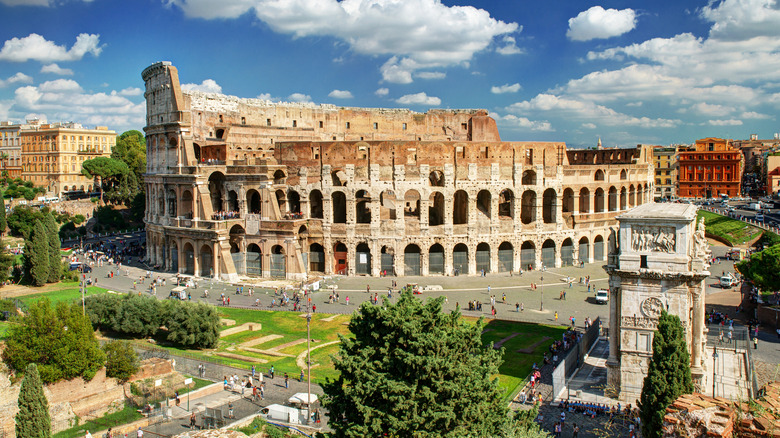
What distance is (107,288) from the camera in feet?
176

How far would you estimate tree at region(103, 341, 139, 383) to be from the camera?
31.6 meters

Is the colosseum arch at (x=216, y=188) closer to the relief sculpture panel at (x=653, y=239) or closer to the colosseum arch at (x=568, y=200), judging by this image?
the colosseum arch at (x=568, y=200)

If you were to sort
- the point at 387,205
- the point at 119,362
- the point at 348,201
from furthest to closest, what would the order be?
1. the point at 387,205
2. the point at 348,201
3. the point at 119,362

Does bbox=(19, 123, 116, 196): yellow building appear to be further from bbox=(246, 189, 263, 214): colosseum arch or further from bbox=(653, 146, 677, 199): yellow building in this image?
bbox=(653, 146, 677, 199): yellow building

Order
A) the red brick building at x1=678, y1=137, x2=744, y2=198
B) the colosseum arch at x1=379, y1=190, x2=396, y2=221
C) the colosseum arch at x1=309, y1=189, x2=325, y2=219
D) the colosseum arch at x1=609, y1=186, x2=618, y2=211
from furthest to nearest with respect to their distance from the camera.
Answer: the red brick building at x1=678, y1=137, x2=744, y2=198 < the colosseum arch at x1=609, y1=186, x2=618, y2=211 < the colosseum arch at x1=309, y1=189, x2=325, y2=219 < the colosseum arch at x1=379, y1=190, x2=396, y2=221

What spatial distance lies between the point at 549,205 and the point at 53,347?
4843 cm

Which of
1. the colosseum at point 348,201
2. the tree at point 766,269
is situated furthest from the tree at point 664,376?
the colosseum at point 348,201

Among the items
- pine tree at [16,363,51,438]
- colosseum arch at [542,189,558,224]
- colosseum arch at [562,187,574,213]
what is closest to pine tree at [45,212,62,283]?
pine tree at [16,363,51,438]

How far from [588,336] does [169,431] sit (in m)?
22.9

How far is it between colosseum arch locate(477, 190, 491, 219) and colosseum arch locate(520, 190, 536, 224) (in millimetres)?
4012

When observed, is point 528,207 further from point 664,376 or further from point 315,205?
point 664,376

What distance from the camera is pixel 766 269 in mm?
42344

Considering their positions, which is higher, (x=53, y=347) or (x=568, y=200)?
(x=568, y=200)

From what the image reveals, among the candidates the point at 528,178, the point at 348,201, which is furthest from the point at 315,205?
the point at 528,178
